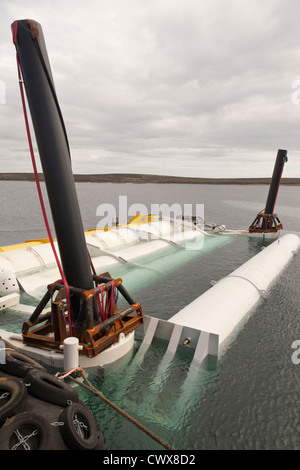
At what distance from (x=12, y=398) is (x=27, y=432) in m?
0.63

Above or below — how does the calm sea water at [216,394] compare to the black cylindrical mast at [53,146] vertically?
below

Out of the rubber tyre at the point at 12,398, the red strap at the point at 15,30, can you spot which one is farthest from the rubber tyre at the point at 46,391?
the red strap at the point at 15,30

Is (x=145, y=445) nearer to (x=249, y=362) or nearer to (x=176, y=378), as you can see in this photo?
(x=176, y=378)

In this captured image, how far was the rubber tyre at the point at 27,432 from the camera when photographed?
430 centimetres

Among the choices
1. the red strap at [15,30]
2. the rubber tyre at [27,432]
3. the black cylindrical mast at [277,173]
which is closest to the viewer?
the rubber tyre at [27,432]

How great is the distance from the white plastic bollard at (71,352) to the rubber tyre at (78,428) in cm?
147

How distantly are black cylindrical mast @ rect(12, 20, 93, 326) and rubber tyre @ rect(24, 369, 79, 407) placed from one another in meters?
2.35

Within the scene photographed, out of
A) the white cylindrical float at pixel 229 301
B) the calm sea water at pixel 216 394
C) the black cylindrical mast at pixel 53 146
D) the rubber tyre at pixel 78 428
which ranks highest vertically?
the black cylindrical mast at pixel 53 146

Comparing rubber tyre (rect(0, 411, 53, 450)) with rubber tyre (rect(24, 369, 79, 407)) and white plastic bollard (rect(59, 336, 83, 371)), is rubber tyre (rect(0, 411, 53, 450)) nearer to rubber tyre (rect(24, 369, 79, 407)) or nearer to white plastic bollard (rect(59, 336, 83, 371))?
rubber tyre (rect(24, 369, 79, 407))

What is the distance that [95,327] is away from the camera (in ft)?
23.8

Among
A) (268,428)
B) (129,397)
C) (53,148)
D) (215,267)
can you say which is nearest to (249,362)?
(268,428)

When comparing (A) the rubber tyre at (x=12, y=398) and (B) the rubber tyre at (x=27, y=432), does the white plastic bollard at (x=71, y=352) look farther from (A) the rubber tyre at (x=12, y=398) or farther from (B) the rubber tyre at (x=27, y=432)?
(B) the rubber tyre at (x=27, y=432)

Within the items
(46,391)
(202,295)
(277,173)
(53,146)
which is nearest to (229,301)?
(202,295)

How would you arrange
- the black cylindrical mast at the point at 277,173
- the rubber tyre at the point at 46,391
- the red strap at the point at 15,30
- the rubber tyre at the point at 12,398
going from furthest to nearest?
the black cylindrical mast at the point at 277,173 → the red strap at the point at 15,30 → the rubber tyre at the point at 46,391 → the rubber tyre at the point at 12,398
